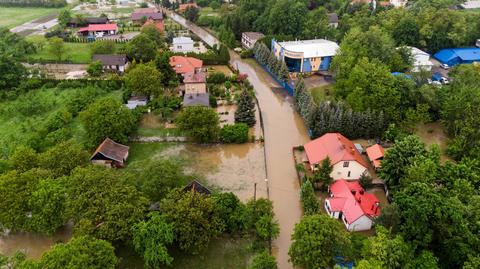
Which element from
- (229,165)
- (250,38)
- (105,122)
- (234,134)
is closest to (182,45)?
(250,38)

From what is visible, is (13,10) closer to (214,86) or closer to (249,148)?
(214,86)

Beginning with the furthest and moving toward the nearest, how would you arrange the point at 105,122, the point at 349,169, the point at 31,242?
the point at 105,122
the point at 349,169
the point at 31,242

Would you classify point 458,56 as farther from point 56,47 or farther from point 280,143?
point 56,47

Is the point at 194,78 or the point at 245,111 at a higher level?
the point at 194,78

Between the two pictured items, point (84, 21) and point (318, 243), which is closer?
point (318, 243)

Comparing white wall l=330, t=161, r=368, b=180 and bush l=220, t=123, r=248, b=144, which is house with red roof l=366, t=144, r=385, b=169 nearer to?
white wall l=330, t=161, r=368, b=180

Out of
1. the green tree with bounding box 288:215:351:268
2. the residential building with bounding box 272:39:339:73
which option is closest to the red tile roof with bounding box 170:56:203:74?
the residential building with bounding box 272:39:339:73

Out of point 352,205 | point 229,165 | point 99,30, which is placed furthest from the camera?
point 99,30

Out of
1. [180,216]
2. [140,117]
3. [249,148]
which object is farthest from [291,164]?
[140,117]
